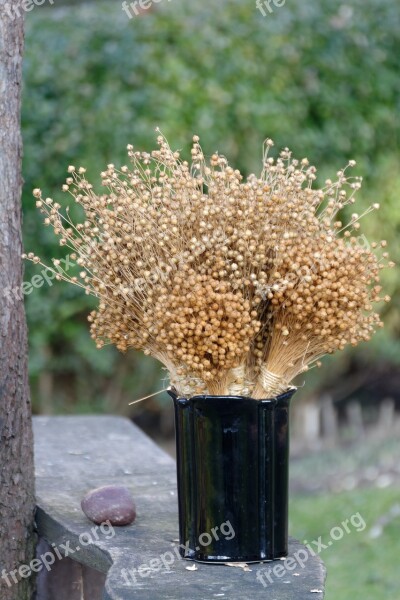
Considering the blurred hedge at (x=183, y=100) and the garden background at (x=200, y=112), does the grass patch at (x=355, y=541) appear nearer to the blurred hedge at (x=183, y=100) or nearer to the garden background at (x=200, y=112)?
the garden background at (x=200, y=112)

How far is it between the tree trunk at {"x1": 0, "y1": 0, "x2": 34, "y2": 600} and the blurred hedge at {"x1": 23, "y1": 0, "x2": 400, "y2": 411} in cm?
244

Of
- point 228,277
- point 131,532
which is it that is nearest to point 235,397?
point 228,277

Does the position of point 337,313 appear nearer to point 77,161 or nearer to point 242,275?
point 242,275

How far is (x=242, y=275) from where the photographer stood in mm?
2449

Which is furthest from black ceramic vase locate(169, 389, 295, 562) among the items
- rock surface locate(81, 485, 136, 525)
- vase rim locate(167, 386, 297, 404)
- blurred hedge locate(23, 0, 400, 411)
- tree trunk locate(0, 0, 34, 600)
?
blurred hedge locate(23, 0, 400, 411)

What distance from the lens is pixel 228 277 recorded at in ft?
8.11

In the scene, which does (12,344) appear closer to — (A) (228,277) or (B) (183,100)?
(A) (228,277)

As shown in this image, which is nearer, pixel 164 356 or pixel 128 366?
pixel 164 356

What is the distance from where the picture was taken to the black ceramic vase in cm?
249

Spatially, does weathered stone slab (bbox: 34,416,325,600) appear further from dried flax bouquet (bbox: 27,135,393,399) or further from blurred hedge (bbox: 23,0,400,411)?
blurred hedge (bbox: 23,0,400,411)

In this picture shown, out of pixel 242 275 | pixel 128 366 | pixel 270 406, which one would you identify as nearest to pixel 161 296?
pixel 242 275

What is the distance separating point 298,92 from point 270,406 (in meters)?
3.75

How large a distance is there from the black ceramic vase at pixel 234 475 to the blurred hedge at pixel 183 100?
9.73 feet

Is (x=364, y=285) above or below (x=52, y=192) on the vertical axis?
below
